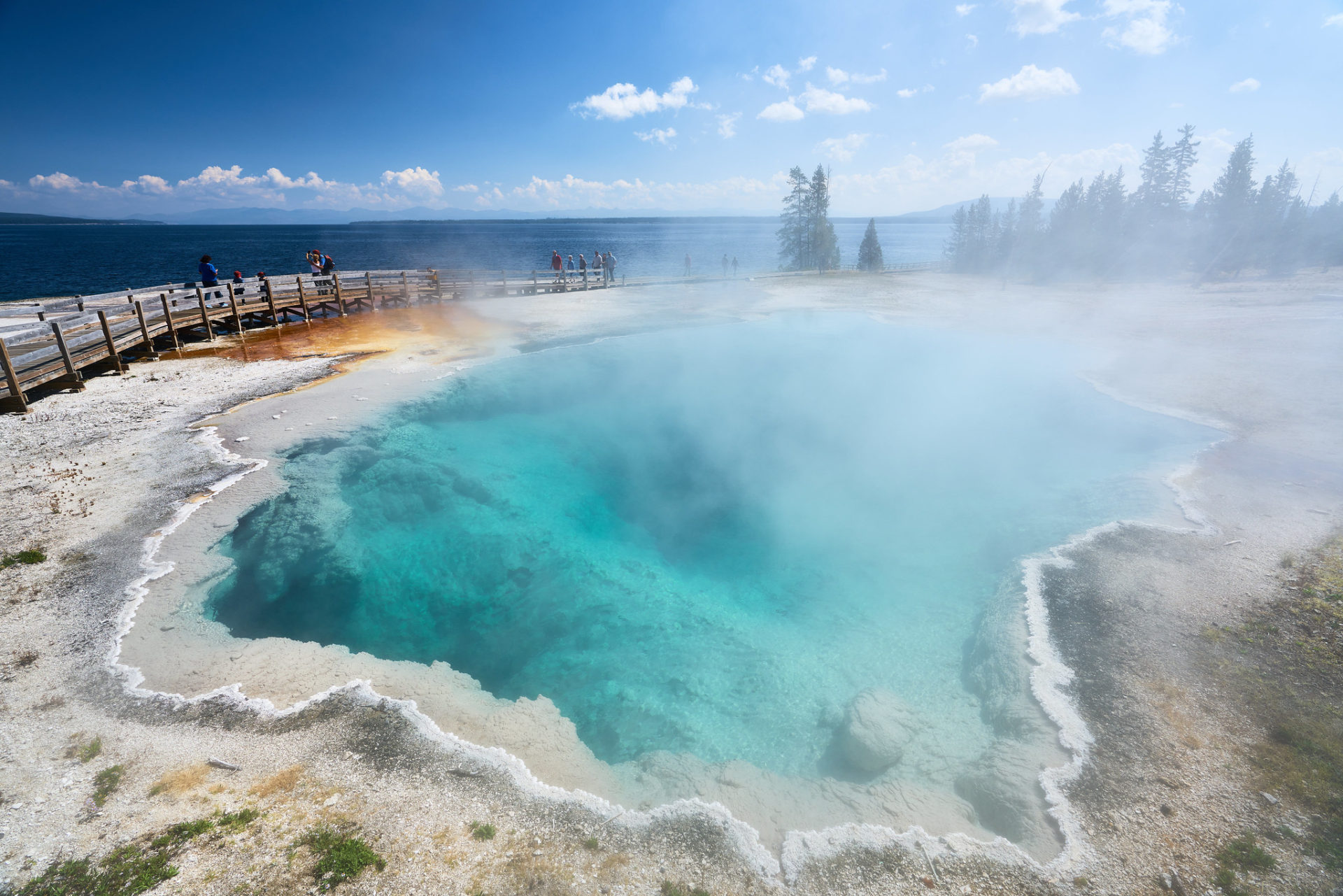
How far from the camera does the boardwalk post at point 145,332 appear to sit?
1459cm

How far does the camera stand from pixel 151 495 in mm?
8328

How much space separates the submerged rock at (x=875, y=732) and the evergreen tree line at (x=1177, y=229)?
42.4m

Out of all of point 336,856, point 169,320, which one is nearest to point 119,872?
point 336,856

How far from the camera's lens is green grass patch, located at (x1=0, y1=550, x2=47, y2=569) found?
6.70 m

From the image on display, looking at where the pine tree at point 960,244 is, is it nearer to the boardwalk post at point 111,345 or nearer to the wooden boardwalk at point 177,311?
the wooden boardwalk at point 177,311

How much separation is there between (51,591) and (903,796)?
9.14 metres

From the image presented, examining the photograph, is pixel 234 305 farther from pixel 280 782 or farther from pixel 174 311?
pixel 280 782

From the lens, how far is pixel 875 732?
5.38 m

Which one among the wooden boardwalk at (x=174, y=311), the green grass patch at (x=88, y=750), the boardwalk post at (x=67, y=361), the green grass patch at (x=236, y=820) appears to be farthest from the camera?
the wooden boardwalk at (x=174, y=311)

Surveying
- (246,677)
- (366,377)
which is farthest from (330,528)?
(366,377)

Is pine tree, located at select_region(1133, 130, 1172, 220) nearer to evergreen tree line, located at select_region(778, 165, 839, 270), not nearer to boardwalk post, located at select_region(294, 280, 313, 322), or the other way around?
evergreen tree line, located at select_region(778, 165, 839, 270)

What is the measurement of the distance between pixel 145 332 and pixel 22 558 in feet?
37.0

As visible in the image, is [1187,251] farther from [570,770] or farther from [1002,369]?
[570,770]

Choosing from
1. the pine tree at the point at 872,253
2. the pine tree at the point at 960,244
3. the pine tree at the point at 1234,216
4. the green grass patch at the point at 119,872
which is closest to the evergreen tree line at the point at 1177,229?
the pine tree at the point at 1234,216
